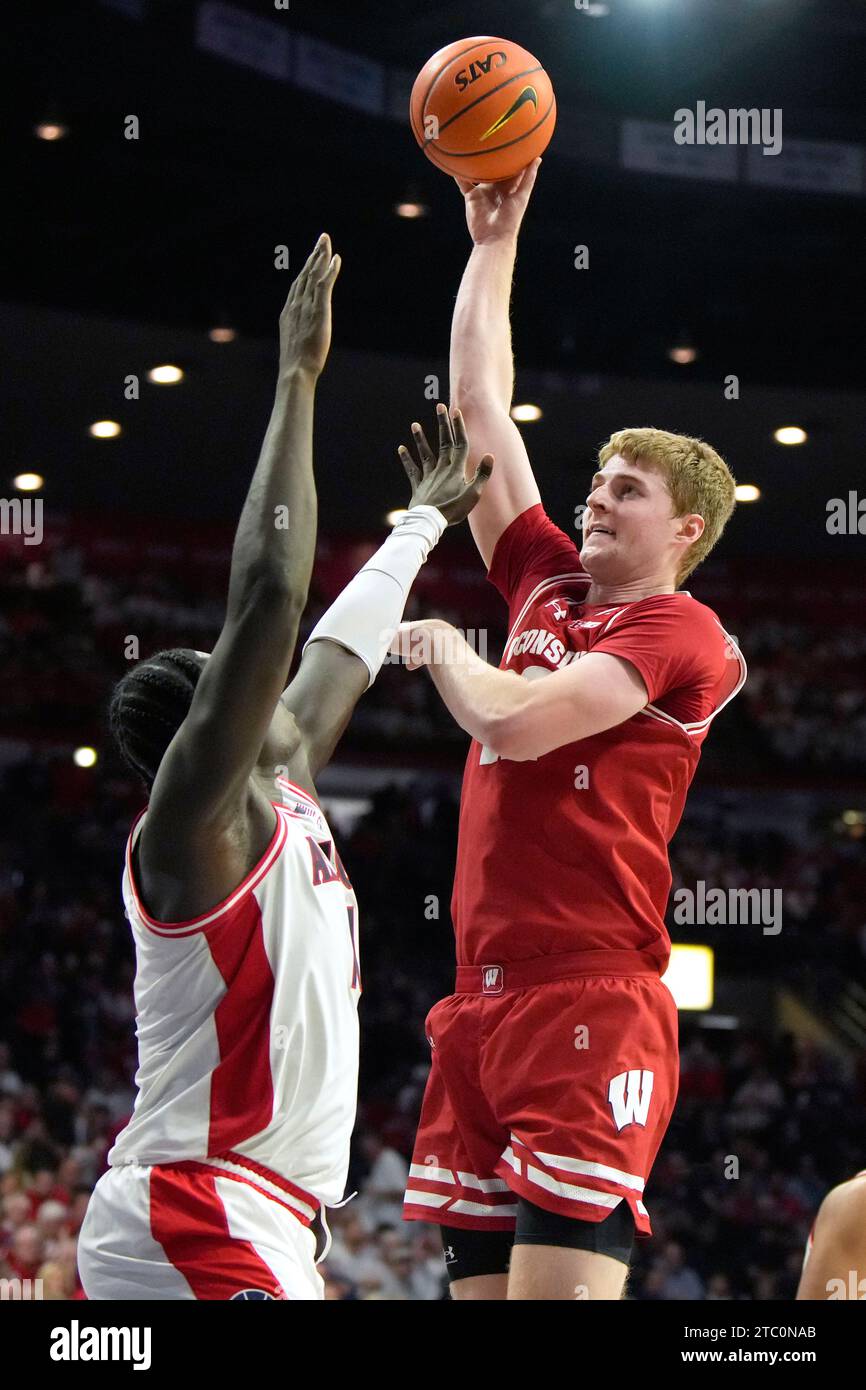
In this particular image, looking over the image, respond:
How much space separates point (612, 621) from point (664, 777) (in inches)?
13.7

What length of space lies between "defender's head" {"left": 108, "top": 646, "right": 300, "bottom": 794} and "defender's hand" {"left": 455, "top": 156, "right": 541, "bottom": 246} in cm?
170

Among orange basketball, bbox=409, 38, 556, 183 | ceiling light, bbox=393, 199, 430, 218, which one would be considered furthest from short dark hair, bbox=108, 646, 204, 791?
ceiling light, bbox=393, 199, 430, 218

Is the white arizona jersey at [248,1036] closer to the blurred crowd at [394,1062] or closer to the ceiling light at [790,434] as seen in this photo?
the blurred crowd at [394,1062]

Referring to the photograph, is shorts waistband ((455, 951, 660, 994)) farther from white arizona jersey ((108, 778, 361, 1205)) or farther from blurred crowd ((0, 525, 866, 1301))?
blurred crowd ((0, 525, 866, 1301))

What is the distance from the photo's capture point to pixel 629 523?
352 cm

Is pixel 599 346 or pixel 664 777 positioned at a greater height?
pixel 599 346

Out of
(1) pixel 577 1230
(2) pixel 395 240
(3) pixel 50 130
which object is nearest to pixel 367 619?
(1) pixel 577 1230

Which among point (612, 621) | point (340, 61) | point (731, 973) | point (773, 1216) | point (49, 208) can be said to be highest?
point (340, 61)

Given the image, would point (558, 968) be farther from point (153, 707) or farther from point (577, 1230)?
point (153, 707)

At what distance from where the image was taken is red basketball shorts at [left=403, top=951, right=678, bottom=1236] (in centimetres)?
314

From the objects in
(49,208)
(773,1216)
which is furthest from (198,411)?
(773,1216)

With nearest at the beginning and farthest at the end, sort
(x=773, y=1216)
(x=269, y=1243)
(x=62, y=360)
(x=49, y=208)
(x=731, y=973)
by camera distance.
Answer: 1. (x=269, y=1243)
2. (x=773, y=1216)
3. (x=49, y=208)
4. (x=62, y=360)
5. (x=731, y=973)

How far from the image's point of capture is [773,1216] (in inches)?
456
